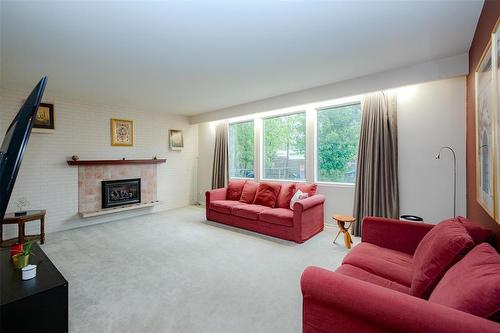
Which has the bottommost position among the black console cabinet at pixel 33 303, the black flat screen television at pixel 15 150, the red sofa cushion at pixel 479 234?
the black console cabinet at pixel 33 303

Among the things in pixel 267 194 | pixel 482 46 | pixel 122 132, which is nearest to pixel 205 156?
pixel 122 132

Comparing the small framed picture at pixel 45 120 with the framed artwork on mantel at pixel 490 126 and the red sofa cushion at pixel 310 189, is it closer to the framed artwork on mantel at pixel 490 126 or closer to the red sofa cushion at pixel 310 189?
the red sofa cushion at pixel 310 189

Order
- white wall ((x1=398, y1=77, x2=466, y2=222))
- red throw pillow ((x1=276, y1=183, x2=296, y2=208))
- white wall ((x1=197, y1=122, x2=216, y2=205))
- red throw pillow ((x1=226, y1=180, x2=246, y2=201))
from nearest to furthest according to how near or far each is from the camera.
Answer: white wall ((x1=398, y1=77, x2=466, y2=222))
red throw pillow ((x1=276, y1=183, x2=296, y2=208))
red throw pillow ((x1=226, y1=180, x2=246, y2=201))
white wall ((x1=197, y1=122, x2=216, y2=205))

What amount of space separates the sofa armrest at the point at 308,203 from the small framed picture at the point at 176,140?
3.86 metres

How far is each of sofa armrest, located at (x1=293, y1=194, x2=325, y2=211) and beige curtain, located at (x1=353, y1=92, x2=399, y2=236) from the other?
600mm

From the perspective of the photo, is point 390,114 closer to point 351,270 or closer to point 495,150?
point 495,150

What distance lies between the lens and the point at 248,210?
420 centimetres

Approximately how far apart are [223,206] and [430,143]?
3452 mm

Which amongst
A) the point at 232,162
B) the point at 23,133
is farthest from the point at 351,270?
the point at 232,162

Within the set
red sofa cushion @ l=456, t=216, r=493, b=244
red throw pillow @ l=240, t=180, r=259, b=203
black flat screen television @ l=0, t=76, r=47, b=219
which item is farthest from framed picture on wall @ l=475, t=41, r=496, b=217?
red throw pillow @ l=240, t=180, r=259, b=203

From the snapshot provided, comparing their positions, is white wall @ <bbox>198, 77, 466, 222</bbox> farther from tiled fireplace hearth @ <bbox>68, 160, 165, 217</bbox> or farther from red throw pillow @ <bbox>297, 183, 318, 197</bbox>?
tiled fireplace hearth @ <bbox>68, 160, 165, 217</bbox>

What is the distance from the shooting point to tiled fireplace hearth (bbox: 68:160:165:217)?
184 inches

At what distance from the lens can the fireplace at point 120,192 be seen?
16.1ft

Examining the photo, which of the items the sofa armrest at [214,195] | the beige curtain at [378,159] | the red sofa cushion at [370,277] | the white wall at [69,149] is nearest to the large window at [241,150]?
the sofa armrest at [214,195]
